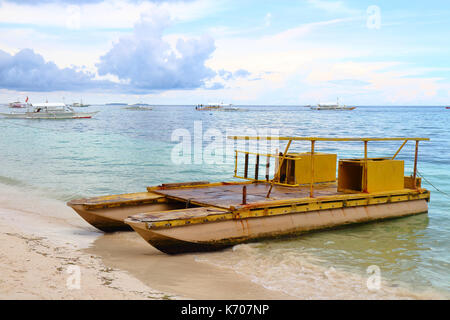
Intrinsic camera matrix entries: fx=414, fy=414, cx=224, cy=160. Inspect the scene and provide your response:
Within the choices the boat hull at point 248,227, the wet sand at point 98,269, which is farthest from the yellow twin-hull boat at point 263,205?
the wet sand at point 98,269

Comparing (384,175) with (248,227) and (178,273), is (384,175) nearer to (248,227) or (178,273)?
(248,227)

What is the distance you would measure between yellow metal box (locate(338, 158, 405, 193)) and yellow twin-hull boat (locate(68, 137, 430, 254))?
28 mm

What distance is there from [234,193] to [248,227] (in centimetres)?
202

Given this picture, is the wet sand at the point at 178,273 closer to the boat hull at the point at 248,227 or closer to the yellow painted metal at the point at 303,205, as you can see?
the boat hull at the point at 248,227

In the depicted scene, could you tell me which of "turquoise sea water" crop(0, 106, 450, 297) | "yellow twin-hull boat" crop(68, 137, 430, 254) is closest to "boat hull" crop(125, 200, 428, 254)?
"yellow twin-hull boat" crop(68, 137, 430, 254)

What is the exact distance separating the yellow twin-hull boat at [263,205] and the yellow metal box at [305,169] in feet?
0.10

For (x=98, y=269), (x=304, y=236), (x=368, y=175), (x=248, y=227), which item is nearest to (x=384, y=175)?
(x=368, y=175)

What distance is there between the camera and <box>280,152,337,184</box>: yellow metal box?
12648 millimetres

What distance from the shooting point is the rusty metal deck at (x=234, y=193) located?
10211mm

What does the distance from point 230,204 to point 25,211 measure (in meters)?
6.86
